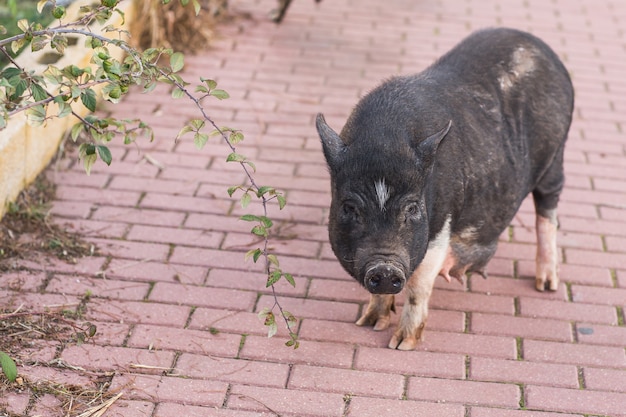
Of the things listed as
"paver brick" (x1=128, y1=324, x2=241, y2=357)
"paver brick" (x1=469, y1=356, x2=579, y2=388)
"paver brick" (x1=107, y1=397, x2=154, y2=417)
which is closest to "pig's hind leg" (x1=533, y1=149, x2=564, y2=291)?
"paver brick" (x1=469, y1=356, x2=579, y2=388)

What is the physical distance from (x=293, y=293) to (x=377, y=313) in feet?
1.43

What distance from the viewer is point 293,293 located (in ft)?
15.0

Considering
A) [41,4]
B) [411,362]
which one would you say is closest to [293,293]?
[411,362]

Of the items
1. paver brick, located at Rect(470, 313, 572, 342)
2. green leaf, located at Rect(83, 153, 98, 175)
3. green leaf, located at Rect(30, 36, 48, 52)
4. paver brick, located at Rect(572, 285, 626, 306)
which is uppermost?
green leaf, located at Rect(30, 36, 48, 52)

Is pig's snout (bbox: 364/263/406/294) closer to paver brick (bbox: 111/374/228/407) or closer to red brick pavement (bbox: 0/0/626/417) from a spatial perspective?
red brick pavement (bbox: 0/0/626/417)

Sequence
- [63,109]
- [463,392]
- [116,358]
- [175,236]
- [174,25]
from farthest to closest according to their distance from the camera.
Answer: [174,25] < [175,236] < [116,358] < [463,392] < [63,109]

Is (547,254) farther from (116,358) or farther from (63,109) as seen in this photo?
(63,109)

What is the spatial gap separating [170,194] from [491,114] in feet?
6.07

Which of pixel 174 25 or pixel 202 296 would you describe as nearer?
pixel 202 296

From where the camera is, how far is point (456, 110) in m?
4.32

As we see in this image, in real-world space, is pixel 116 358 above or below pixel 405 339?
above

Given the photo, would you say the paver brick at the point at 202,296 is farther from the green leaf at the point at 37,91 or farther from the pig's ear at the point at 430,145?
the green leaf at the point at 37,91

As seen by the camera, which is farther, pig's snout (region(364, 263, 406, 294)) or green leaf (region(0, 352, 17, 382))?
pig's snout (region(364, 263, 406, 294))

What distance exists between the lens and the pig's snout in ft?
12.1
